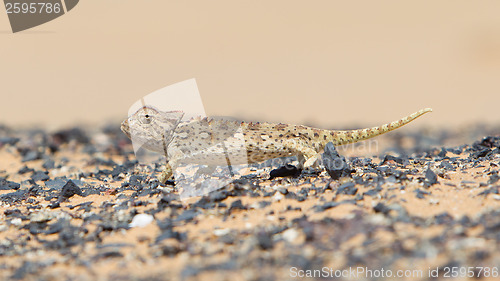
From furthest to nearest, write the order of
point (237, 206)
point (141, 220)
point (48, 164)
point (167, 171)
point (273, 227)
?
point (48, 164), point (167, 171), point (237, 206), point (141, 220), point (273, 227)

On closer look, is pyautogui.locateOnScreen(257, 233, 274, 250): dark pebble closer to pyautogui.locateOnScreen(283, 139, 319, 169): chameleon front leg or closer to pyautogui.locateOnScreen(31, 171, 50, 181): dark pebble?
pyautogui.locateOnScreen(283, 139, 319, 169): chameleon front leg

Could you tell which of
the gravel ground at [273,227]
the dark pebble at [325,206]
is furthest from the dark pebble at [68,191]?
the dark pebble at [325,206]

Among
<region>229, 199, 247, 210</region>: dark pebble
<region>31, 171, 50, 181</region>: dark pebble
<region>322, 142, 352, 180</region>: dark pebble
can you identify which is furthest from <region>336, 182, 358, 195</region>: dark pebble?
<region>31, 171, 50, 181</region>: dark pebble

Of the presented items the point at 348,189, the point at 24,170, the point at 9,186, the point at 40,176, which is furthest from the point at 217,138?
the point at 24,170

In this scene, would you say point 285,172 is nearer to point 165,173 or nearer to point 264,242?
point 165,173

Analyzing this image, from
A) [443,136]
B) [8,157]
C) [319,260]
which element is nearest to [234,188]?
[319,260]
